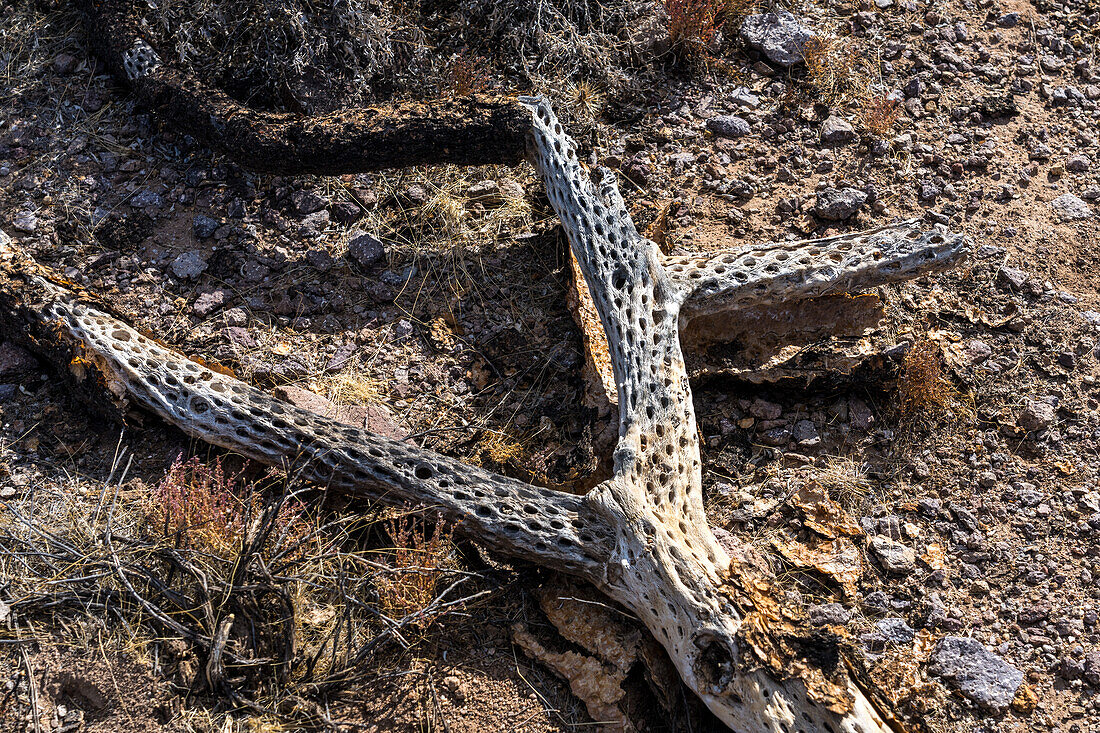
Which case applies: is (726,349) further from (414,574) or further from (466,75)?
(466,75)

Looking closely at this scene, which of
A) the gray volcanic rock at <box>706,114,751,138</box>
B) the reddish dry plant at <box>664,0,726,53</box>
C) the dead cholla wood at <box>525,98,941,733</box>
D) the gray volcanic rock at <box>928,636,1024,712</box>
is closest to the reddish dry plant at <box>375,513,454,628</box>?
the dead cholla wood at <box>525,98,941,733</box>

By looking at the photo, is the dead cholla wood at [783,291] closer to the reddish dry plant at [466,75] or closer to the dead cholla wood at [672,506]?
the dead cholla wood at [672,506]

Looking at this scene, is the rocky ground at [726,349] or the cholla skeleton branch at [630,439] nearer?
the cholla skeleton branch at [630,439]

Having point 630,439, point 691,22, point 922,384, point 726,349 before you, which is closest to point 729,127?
point 691,22

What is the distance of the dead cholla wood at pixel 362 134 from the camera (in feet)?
12.4

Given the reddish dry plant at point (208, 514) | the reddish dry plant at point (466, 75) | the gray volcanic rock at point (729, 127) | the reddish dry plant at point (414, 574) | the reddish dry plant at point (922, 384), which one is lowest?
the reddish dry plant at point (414, 574)

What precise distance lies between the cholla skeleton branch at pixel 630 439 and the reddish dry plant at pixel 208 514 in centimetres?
17

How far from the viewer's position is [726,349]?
370 cm

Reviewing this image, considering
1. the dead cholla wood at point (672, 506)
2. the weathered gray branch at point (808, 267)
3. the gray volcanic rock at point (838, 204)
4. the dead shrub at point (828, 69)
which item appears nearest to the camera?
the dead cholla wood at point (672, 506)

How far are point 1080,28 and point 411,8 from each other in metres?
3.73

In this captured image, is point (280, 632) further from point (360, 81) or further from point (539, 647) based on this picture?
point (360, 81)

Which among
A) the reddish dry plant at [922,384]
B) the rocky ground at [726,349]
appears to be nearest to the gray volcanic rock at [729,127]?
the rocky ground at [726,349]

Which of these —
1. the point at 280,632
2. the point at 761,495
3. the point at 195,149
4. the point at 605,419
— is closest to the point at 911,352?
the point at 761,495

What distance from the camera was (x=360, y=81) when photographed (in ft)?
14.8
